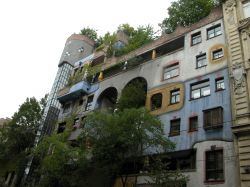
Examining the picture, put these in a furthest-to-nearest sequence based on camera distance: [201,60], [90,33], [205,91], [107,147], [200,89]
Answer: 1. [90,33]
2. [201,60]
3. [200,89]
4. [205,91]
5. [107,147]

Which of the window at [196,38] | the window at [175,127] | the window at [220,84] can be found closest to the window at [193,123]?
the window at [175,127]

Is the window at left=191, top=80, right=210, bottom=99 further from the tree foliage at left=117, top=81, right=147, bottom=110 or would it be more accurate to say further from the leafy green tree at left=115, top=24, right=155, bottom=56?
the leafy green tree at left=115, top=24, right=155, bottom=56

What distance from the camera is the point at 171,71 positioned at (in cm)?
2681

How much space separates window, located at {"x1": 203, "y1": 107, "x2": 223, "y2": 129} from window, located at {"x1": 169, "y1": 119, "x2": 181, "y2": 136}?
7.26 ft

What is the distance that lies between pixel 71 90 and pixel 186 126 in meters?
16.9

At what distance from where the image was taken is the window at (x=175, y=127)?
22594 millimetres

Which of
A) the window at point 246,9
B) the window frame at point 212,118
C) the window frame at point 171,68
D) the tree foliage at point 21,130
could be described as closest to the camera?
the window frame at point 212,118

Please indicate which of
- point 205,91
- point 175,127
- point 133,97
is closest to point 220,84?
point 205,91

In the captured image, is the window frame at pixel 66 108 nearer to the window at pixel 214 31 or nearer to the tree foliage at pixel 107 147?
the tree foliage at pixel 107 147

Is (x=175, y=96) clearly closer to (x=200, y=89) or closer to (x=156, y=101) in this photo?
(x=156, y=101)

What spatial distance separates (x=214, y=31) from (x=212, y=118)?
8.53 metres

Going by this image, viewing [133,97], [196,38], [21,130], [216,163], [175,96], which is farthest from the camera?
[21,130]

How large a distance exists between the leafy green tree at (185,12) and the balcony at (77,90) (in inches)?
416

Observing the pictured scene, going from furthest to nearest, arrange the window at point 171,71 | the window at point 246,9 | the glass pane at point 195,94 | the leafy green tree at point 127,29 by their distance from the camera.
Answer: the leafy green tree at point 127,29, the window at point 171,71, the window at point 246,9, the glass pane at point 195,94
